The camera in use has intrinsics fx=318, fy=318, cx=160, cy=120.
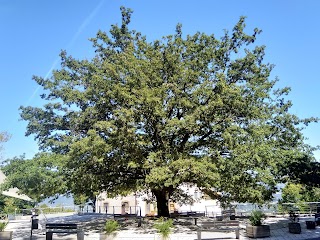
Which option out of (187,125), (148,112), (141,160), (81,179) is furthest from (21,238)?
(187,125)

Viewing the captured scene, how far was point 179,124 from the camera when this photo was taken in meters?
16.5

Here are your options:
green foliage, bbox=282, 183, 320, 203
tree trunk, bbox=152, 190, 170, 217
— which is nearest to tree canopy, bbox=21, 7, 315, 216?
tree trunk, bbox=152, 190, 170, 217

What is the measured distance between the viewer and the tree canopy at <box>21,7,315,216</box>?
16578mm

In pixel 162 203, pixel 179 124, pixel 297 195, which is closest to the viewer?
pixel 179 124

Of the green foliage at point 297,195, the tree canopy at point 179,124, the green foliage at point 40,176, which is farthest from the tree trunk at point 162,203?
the green foliage at point 297,195

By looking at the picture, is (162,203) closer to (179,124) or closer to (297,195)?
(179,124)

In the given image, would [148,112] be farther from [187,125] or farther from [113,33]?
[113,33]

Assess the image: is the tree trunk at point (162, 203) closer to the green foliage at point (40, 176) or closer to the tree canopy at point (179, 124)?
the tree canopy at point (179, 124)

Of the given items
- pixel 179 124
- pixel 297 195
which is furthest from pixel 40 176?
pixel 297 195

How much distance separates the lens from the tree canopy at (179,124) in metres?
16.6

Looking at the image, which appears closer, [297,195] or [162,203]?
[162,203]

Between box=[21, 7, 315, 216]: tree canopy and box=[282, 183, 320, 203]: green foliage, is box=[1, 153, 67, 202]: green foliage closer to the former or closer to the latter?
box=[21, 7, 315, 216]: tree canopy

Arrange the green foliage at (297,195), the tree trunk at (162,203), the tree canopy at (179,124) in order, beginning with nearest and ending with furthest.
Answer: the tree canopy at (179,124) < the tree trunk at (162,203) < the green foliage at (297,195)

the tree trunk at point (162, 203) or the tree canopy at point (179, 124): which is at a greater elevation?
the tree canopy at point (179, 124)
